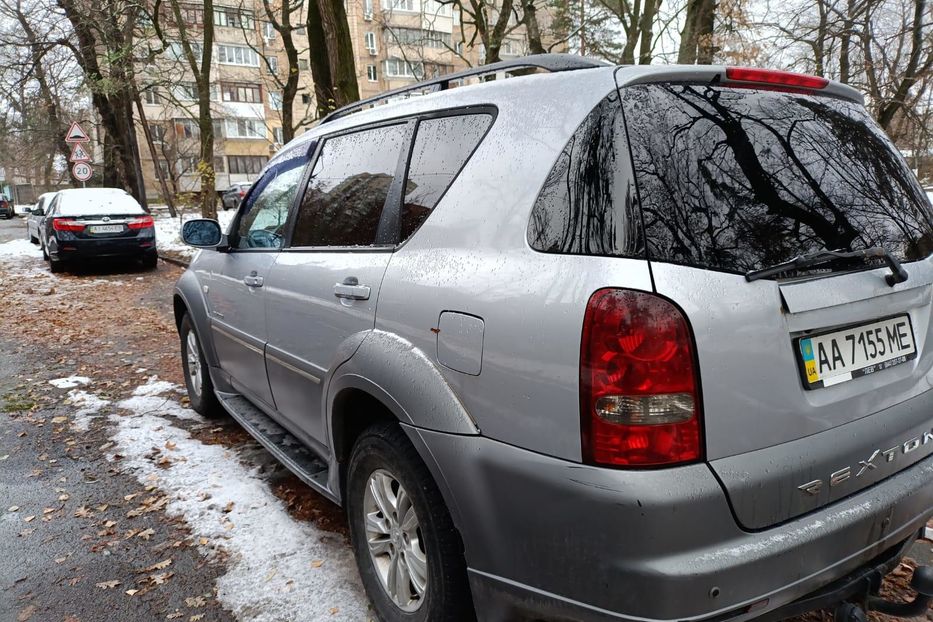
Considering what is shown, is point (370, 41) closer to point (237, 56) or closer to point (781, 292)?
point (237, 56)

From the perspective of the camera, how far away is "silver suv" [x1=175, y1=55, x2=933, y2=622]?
4.96ft

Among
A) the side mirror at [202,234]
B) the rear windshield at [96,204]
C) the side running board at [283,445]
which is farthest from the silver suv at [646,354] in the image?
the rear windshield at [96,204]

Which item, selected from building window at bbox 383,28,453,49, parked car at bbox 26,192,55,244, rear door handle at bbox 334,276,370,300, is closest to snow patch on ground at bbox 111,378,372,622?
rear door handle at bbox 334,276,370,300

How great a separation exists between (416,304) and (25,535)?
8.62 ft

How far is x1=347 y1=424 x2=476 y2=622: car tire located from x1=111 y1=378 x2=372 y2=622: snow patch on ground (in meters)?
0.29

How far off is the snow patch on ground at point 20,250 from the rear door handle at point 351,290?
57.0 ft

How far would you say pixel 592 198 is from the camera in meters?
1.65

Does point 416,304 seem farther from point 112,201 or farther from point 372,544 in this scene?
point 112,201

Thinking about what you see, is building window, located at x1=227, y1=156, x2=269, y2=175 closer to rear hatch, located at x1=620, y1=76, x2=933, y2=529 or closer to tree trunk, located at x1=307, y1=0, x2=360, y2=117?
tree trunk, located at x1=307, y1=0, x2=360, y2=117

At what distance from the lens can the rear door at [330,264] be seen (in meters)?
2.40

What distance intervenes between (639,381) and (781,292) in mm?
423

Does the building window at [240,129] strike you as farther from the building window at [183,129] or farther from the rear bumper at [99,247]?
the rear bumper at [99,247]

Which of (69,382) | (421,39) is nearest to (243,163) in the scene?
(421,39)

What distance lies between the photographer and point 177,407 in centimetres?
505
